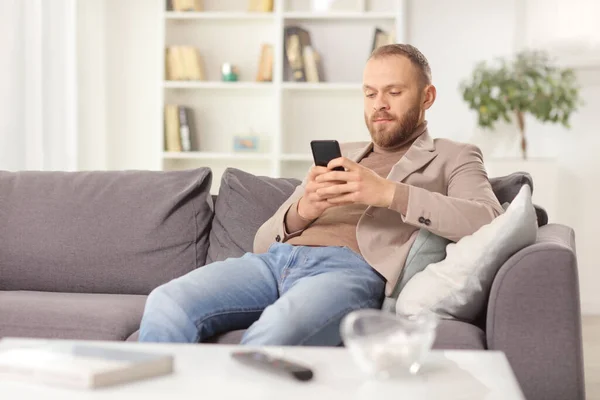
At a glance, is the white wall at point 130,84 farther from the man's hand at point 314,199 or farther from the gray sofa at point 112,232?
the man's hand at point 314,199

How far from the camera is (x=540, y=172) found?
4.65 meters

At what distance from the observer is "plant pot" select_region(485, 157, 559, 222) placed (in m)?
4.62

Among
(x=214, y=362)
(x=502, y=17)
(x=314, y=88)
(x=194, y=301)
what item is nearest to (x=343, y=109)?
(x=314, y=88)

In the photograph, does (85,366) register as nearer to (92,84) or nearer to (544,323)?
(544,323)

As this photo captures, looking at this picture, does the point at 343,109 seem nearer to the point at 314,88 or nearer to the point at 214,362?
the point at 314,88

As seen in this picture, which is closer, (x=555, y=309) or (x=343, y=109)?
(x=555, y=309)

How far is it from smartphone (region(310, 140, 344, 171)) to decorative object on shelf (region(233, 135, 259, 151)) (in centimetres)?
294

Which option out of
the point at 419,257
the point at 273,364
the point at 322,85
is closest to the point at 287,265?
the point at 419,257

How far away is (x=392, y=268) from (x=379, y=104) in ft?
1.58

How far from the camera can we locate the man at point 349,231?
1951 mm

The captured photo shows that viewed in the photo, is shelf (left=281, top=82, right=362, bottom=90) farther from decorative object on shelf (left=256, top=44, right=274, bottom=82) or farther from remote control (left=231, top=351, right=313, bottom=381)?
remote control (left=231, top=351, right=313, bottom=381)

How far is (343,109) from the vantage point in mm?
5191

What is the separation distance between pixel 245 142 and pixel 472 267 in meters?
3.22

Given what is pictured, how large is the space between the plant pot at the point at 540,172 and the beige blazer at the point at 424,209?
2234 millimetres
